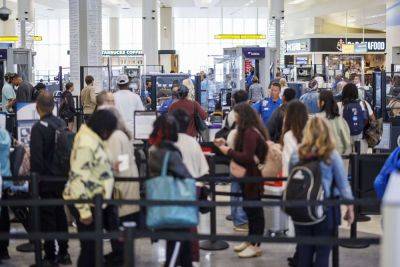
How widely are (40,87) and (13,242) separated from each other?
6.16 m

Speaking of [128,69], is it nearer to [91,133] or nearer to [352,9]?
[352,9]

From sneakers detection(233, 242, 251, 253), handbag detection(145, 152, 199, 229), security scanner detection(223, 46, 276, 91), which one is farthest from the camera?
security scanner detection(223, 46, 276, 91)

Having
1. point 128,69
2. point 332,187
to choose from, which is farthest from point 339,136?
point 128,69

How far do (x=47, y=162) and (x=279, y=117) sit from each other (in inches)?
127

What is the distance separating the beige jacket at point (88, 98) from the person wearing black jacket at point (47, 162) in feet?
26.9

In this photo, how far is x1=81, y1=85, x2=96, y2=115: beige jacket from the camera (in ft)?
47.2

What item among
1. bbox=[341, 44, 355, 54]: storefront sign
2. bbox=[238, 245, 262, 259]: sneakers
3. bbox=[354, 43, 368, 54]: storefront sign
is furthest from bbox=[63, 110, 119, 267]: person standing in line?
bbox=[354, 43, 368, 54]: storefront sign

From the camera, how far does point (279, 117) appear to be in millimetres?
8234

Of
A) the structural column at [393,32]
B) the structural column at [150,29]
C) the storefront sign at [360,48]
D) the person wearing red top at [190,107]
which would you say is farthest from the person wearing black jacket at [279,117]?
the storefront sign at [360,48]

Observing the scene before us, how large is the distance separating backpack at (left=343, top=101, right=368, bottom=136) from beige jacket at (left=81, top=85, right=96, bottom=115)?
6876mm

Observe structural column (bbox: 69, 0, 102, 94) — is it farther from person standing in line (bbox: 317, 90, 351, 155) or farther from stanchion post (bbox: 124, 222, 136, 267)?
stanchion post (bbox: 124, 222, 136, 267)

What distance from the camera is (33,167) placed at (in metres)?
6.02

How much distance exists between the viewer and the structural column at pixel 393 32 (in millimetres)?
27172

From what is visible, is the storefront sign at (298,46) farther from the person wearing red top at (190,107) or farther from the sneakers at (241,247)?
the sneakers at (241,247)
